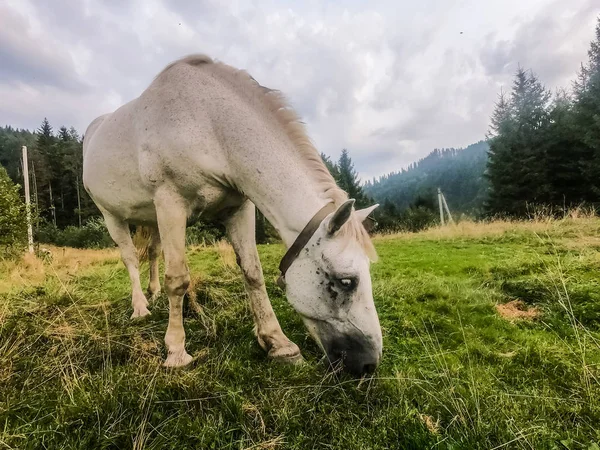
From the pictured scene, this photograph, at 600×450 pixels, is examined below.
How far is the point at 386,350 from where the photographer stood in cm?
268

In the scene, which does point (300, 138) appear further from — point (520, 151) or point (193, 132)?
point (520, 151)

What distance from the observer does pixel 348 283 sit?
6.99ft

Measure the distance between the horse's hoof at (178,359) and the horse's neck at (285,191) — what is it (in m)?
1.12

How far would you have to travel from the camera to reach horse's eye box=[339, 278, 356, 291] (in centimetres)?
212

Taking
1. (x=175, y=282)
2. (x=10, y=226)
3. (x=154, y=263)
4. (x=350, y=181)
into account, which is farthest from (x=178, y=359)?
(x=350, y=181)

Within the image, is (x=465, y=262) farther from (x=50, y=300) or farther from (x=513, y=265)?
(x=50, y=300)

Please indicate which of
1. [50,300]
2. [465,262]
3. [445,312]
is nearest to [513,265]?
[465,262]

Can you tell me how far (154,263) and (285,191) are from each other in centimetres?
315

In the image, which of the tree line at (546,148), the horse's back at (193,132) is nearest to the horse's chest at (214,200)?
the horse's back at (193,132)

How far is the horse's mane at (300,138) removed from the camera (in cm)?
226

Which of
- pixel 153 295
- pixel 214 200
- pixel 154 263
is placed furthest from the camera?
pixel 154 263

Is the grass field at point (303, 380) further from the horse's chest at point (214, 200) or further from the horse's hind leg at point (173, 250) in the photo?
the horse's chest at point (214, 200)

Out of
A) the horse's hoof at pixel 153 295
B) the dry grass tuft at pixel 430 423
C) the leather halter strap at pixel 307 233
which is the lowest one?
the dry grass tuft at pixel 430 423

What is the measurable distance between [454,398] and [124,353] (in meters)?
2.31
